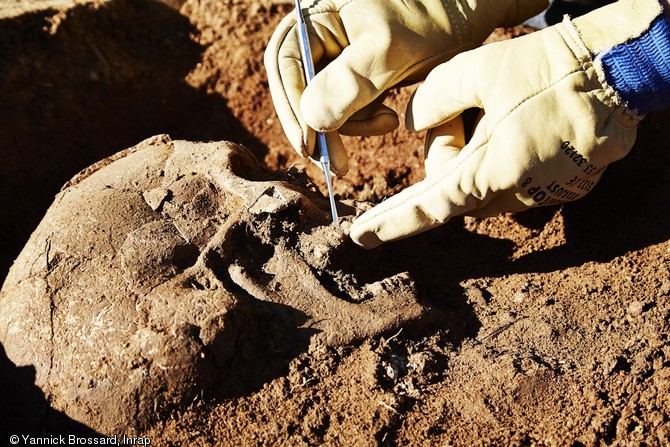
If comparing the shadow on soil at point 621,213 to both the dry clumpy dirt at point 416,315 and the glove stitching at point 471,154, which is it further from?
the glove stitching at point 471,154

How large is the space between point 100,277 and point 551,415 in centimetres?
135

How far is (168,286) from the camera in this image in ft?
6.00

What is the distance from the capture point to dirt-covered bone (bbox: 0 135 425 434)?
5.63 ft

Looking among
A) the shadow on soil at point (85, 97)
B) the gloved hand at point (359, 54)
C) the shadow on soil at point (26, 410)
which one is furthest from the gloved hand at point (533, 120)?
the shadow on soil at point (85, 97)

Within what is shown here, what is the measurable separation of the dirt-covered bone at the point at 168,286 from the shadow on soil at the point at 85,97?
88cm

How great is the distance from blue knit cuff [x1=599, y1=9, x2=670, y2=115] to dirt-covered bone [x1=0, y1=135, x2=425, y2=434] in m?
0.86

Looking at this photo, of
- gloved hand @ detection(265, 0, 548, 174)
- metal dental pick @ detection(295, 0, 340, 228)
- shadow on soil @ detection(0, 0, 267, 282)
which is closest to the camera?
gloved hand @ detection(265, 0, 548, 174)

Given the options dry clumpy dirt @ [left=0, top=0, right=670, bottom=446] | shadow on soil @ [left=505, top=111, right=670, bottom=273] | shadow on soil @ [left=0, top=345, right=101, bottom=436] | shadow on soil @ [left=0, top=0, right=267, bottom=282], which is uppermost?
shadow on soil @ [left=0, top=0, right=267, bottom=282]

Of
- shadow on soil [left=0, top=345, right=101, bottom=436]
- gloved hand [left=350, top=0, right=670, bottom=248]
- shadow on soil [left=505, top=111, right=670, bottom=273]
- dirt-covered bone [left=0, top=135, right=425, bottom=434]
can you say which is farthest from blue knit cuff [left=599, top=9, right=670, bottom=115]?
shadow on soil [left=0, top=345, right=101, bottom=436]

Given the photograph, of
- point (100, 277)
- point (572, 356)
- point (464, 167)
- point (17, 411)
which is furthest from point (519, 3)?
point (17, 411)

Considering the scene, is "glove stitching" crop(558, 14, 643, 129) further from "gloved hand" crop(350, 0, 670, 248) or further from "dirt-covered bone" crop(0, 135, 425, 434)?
"dirt-covered bone" crop(0, 135, 425, 434)

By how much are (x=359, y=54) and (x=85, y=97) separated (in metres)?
1.60

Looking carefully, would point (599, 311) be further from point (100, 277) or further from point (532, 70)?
point (100, 277)

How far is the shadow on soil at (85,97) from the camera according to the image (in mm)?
2881
